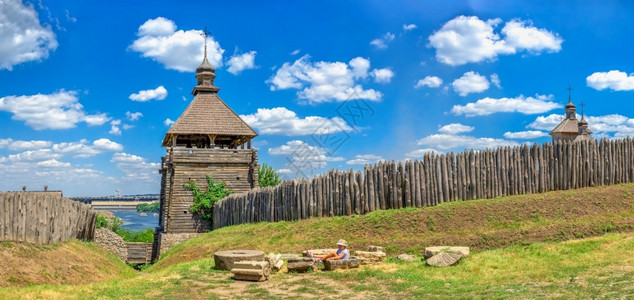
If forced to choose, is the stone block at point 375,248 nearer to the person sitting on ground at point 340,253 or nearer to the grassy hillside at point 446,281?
the grassy hillside at point 446,281

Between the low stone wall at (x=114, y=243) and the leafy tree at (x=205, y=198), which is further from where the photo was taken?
the low stone wall at (x=114, y=243)

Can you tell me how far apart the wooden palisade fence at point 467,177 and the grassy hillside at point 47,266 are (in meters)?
7.19

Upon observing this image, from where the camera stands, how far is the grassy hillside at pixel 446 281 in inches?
368

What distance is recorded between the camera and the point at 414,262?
13.0m

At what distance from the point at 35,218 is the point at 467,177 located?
42.0 feet

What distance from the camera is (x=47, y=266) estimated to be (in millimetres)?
12547

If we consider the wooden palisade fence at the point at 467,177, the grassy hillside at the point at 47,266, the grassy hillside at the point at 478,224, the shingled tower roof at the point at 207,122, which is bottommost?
the grassy hillside at the point at 47,266

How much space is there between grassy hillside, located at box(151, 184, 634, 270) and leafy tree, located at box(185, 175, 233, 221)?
9.07m

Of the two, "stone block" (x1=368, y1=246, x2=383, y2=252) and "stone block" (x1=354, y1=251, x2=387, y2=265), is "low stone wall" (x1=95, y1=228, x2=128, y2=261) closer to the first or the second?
"stone block" (x1=368, y1=246, x2=383, y2=252)

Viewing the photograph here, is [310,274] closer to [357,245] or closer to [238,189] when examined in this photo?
[357,245]

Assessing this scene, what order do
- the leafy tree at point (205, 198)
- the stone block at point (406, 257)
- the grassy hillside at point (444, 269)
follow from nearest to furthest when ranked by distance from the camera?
the grassy hillside at point (444, 269) → the stone block at point (406, 257) → the leafy tree at point (205, 198)

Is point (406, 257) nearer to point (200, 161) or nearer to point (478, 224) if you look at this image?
point (478, 224)

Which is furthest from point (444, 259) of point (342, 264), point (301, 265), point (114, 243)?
point (114, 243)

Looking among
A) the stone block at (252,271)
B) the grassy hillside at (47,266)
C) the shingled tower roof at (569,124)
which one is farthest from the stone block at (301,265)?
the shingled tower roof at (569,124)
